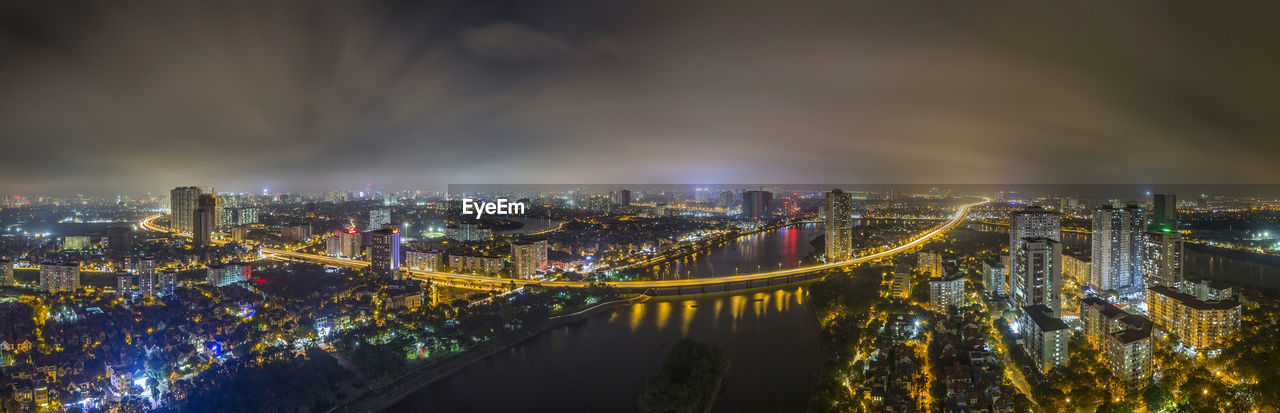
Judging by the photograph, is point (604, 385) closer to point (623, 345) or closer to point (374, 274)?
point (623, 345)

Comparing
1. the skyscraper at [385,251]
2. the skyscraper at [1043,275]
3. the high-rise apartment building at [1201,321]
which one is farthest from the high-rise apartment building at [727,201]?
the high-rise apartment building at [1201,321]

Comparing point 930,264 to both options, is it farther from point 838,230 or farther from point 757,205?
point 757,205

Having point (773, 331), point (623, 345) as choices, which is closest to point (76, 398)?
point (623, 345)

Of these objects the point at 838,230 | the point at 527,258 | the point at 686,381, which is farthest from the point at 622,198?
the point at 686,381

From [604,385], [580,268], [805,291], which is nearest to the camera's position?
[604,385]

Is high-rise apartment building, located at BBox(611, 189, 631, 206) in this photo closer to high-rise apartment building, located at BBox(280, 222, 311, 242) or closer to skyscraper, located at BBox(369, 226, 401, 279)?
high-rise apartment building, located at BBox(280, 222, 311, 242)
